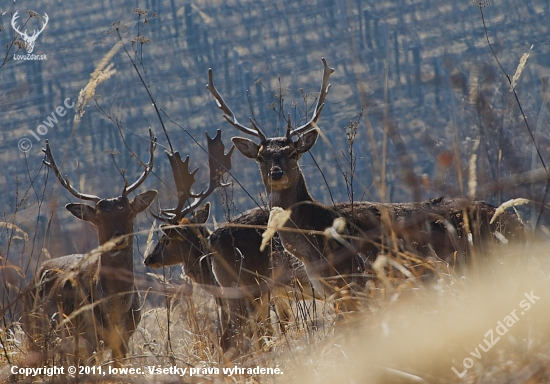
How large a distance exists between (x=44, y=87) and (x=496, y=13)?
27654 mm

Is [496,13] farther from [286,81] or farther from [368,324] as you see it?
[368,324]

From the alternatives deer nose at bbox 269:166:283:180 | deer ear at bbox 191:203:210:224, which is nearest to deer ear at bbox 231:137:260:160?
deer nose at bbox 269:166:283:180

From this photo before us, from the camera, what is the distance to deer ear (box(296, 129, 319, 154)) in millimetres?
6859

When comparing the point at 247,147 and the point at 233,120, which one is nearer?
the point at 233,120

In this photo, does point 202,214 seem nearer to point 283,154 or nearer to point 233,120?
point 233,120

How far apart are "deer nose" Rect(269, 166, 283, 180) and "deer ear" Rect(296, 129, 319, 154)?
1.41 ft

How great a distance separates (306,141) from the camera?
7035 millimetres

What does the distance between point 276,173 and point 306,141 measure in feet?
2.38

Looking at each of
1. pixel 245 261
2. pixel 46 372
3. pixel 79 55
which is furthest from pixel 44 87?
pixel 46 372

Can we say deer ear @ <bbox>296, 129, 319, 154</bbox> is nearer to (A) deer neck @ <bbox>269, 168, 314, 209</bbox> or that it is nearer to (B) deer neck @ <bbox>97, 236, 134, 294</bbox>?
(A) deer neck @ <bbox>269, 168, 314, 209</bbox>

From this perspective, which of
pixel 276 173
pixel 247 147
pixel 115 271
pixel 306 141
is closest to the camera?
pixel 276 173

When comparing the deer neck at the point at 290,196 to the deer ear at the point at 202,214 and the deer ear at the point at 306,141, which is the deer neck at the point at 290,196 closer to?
the deer ear at the point at 306,141

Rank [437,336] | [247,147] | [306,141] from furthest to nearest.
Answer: [247,147] → [306,141] → [437,336]

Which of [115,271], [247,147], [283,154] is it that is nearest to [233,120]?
[247,147]
